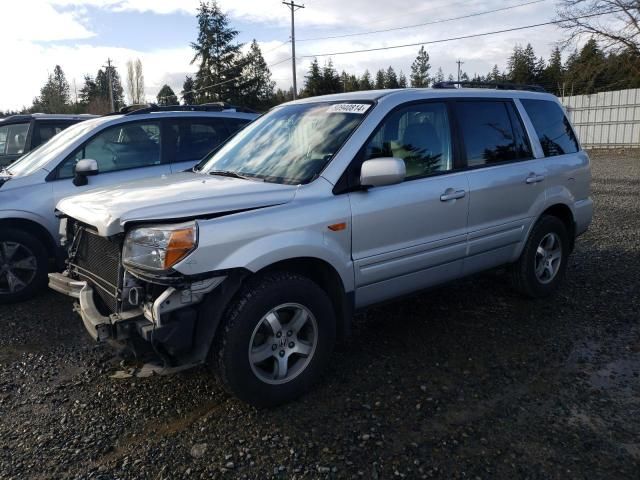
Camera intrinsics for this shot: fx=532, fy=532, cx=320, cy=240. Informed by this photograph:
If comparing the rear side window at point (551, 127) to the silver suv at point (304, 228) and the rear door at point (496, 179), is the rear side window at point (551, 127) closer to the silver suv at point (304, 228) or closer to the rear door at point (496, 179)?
the silver suv at point (304, 228)

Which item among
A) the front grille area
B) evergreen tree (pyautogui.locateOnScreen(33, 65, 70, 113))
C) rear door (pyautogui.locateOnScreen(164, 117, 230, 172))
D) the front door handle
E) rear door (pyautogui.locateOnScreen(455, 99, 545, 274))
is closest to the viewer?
the front grille area

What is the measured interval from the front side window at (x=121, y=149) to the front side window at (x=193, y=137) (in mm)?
189

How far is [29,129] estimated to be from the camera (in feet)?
26.8

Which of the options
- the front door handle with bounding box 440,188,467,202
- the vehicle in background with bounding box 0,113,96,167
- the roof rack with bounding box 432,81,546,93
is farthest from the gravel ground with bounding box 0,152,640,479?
the vehicle in background with bounding box 0,113,96,167

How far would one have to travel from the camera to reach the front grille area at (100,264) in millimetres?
3164

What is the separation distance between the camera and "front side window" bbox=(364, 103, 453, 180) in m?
3.78

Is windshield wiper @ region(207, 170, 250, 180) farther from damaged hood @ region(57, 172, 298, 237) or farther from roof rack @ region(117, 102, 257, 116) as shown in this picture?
roof rack @ region(117, 102, 257, 116)

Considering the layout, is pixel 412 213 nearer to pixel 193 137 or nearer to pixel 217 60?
pixel 193 137

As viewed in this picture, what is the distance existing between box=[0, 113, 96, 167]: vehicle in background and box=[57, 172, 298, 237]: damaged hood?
5.10 metres

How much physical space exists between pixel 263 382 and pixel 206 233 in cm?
98

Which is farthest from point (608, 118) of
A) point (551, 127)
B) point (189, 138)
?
point (189, 138)

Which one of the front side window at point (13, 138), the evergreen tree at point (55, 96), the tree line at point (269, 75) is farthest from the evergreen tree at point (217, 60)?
the front side window at point (13, 138)

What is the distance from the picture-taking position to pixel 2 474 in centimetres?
274

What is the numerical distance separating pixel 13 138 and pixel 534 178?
26.0 ft
